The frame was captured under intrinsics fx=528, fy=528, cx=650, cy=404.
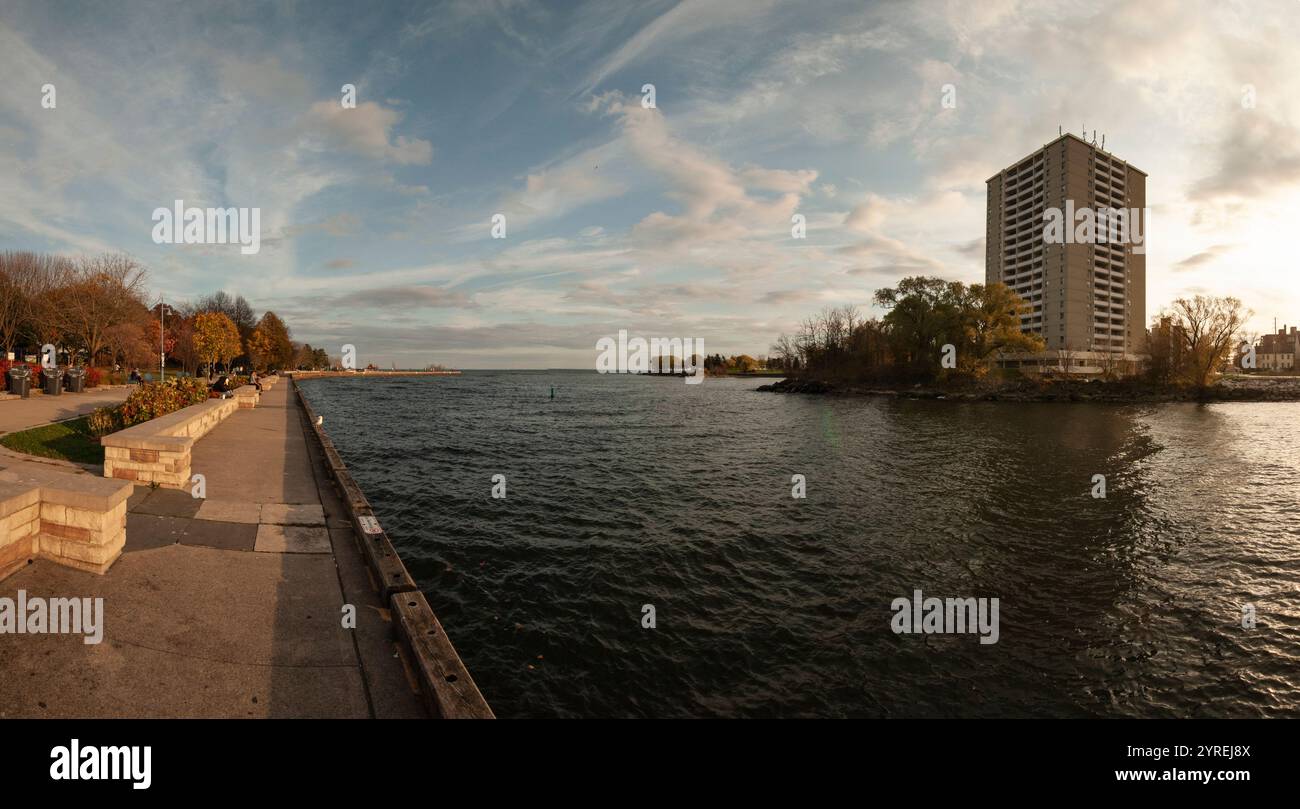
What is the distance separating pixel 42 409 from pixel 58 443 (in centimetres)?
1133

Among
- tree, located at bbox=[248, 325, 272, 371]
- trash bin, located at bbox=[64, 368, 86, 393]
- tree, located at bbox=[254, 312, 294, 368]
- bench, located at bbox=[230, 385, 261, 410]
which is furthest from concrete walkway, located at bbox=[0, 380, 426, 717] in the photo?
tree, located at bbox=[254, 312, 294, 368]

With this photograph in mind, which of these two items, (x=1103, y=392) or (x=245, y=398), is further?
(x=1103, y=392)

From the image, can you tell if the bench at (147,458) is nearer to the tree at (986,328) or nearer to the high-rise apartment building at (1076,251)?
the tree at (986,328)

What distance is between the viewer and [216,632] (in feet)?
18.3

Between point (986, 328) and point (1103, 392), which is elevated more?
point (986, 328)

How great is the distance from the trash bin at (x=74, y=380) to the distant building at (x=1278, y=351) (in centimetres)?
24017

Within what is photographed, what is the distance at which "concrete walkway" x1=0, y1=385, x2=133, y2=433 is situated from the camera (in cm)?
1644

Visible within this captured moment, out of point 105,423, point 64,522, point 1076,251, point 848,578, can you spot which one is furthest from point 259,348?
point 1076,251

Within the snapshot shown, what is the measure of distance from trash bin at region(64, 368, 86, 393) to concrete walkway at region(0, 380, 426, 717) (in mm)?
29893

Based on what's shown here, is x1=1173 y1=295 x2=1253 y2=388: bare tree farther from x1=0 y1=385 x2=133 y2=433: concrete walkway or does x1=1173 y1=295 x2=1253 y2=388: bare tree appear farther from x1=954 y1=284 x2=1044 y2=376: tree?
x1=0 y1=385 x2=133 y2=433: concrete walkway

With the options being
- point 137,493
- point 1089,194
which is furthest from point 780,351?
point 137,493

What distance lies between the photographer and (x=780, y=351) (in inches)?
5379

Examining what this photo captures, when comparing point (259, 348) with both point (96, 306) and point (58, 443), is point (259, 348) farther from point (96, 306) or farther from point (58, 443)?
point (58, 443)

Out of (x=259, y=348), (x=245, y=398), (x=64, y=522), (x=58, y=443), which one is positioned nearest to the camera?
(x=64, y=522)
